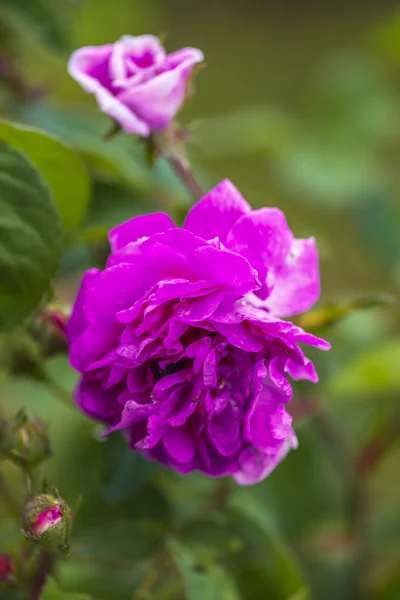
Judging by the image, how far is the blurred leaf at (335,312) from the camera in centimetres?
37

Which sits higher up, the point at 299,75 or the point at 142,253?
the point at 142,253

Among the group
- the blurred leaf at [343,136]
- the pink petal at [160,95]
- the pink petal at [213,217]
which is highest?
the pink petal at [160,95]

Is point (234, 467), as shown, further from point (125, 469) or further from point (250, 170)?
point (250, 170)

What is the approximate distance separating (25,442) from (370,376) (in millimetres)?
221

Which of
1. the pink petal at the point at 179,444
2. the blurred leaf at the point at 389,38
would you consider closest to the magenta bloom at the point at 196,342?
the pink petal at the point at 179,444

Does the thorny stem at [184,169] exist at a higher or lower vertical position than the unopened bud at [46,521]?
higher

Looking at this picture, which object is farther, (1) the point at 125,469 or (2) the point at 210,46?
(2) the point at 210,46

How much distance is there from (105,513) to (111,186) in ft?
0.60

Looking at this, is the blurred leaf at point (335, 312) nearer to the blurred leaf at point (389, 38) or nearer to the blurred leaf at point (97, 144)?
the blurred leaf at point (97, 144)

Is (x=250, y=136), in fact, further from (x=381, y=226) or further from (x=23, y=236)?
(x=23, y=236)

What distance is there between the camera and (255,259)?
0.30m

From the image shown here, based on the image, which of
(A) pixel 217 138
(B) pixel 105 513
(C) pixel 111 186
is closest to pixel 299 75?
(A) pixel 217 138

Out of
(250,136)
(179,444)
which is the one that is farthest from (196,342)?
(250,136)

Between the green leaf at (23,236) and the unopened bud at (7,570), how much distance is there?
0.09 meters
